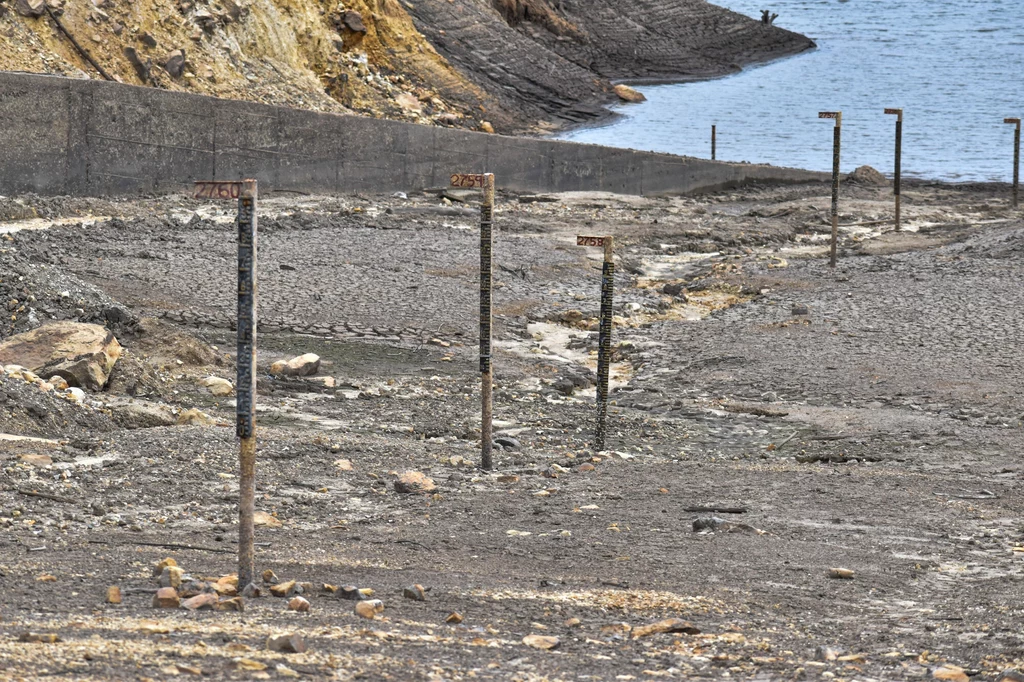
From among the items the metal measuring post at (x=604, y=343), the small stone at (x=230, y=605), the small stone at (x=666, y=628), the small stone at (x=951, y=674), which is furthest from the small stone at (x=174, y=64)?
the small stone at (x=951, y=674)

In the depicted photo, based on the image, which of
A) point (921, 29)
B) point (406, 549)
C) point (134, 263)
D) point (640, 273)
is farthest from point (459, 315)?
point (921, 29)

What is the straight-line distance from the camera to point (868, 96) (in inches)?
2183

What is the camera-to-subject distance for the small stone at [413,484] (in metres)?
7.68

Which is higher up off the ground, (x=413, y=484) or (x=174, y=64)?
(x=174, y=64)

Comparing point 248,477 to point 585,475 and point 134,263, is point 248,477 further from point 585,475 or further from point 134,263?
point 134,263

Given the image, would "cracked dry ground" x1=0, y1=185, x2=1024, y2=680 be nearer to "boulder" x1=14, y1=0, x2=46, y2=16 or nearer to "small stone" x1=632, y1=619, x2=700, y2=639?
"small stone" x1=632, y1=619, x2=700, y2=639

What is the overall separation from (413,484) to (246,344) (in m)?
2.45

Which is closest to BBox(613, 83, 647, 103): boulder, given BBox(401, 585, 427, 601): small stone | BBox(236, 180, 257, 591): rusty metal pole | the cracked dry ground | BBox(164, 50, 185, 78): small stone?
BBox(164, 50, 185, 78): small stone

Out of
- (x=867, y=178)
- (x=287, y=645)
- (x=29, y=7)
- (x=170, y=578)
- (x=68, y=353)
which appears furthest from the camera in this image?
(x=867, y=178)

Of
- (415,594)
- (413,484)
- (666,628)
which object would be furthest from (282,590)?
(413,484)

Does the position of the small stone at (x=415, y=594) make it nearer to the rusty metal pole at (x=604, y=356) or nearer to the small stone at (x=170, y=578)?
the small stone at (x=170, y=578)

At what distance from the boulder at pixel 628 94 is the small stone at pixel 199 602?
4454 centimetres

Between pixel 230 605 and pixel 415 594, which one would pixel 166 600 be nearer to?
pixel 230 605

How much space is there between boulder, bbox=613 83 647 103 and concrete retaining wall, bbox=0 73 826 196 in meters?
20.9
